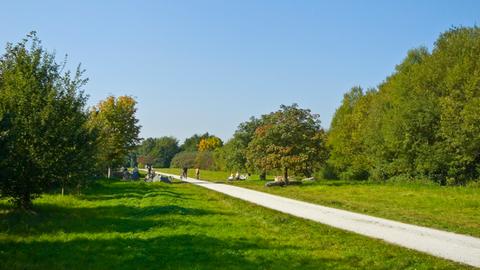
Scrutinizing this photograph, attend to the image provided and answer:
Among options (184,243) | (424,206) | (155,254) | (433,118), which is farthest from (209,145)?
(155,254)

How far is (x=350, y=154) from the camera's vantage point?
242ft

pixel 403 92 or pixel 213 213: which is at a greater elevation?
pixel 403 92

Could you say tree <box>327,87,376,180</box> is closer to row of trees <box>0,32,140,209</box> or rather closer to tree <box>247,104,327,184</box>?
tree <box>247,104,327,184</box>

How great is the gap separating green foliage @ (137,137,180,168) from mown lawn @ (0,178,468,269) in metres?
157

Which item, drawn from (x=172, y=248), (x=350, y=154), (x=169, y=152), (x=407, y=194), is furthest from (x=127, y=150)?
(x=169, y=152)

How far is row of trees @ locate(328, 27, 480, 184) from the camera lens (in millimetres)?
44594

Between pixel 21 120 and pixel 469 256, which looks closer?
pixel 469 256

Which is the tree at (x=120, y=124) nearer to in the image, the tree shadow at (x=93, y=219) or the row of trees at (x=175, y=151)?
the tree shadow at (x=93, y=219)

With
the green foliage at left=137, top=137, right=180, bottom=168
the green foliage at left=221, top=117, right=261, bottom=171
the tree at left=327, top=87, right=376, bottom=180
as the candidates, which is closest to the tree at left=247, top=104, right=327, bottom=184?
the green foliage at left=221, top=117, right=261, bottom=171

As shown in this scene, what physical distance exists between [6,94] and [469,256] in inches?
690

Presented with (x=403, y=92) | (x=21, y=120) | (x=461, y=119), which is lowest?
(x=21, y=120)

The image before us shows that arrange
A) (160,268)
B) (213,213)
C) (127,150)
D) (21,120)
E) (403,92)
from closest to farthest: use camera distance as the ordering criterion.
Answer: (160,268), (21,120), (213,213), (127,150), (403,92)

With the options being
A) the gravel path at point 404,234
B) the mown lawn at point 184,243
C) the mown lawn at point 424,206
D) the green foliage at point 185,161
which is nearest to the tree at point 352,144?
the mown lawn at point 424,206

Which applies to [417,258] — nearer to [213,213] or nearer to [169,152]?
[213,213]
